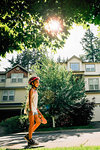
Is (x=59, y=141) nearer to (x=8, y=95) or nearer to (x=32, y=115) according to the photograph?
(x=32, y=115)

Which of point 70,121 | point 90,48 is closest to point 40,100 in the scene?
point 70,121

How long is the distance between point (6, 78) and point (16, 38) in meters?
22.7

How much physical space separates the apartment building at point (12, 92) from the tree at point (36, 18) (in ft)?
66.6

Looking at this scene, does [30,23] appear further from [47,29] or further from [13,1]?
[13,1]

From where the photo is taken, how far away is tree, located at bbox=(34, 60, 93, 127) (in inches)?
651

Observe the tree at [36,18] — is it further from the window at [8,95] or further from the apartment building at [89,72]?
the window at [8,95]

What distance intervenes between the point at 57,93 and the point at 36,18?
11185mm

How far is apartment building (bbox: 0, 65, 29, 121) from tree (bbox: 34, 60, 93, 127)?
1038 centimetres

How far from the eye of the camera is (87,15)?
205 inches

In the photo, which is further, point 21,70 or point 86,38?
point 86,38

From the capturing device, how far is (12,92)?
1091 inches

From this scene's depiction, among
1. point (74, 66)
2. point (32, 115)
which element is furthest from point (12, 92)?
point (32, 115)

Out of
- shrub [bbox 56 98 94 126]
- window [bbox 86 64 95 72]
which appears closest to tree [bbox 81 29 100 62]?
window [bbox 86 64 95 72]

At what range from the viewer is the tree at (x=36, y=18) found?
4852 millimetres
